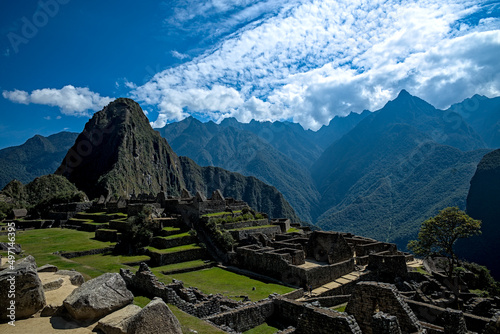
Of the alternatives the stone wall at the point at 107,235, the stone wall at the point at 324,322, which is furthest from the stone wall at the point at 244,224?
the stone wall at the point at 324,322

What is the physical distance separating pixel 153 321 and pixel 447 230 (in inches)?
924

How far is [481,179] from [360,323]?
111589mm

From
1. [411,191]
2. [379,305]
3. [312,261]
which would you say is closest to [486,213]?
[411,191]

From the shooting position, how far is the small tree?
20980 millimetres

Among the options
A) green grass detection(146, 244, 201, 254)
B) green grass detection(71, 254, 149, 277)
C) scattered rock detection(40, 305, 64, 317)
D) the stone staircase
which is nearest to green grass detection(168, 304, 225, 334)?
scattered rock detection(40, 305, 64, 317)

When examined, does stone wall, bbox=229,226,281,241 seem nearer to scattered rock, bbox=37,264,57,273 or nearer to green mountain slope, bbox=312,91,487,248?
scattered rock, bbox=37,264,57,273

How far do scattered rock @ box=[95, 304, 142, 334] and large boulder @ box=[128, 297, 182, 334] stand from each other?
21cm

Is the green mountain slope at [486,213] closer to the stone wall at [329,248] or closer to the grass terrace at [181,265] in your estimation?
the stone wall at [329,248]

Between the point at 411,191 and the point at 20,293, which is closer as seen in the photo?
the point at 20,293

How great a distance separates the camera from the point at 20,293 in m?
6.00

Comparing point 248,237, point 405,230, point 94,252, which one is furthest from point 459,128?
point 94,252

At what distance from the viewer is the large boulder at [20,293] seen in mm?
5777

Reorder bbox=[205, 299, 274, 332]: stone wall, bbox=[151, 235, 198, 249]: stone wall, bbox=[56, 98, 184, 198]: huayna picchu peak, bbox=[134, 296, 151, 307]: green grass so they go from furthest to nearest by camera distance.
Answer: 1. bbox=[56, 98, 184, 198]: huayna picchu peak
2. bbox=[151, 235, 198, 249]: stone wall
3. bbox=[205, 299, 274, 332]: stone wall
4. bbox=[134, 296, 151, 307]: green grass

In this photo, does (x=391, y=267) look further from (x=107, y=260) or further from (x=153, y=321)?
(x=153, y=321)
